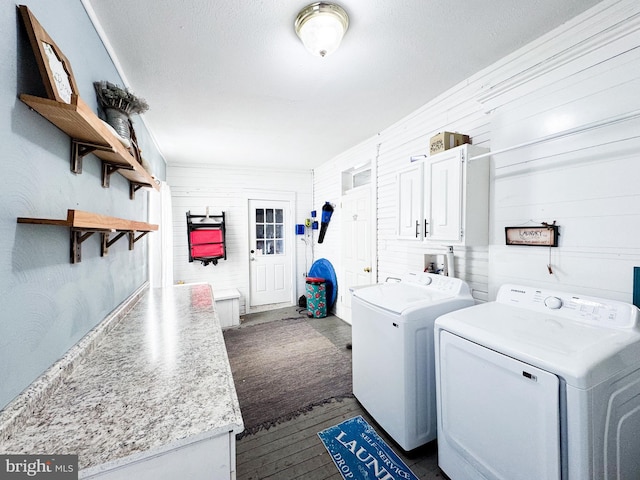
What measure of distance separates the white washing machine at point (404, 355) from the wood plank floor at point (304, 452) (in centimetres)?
10

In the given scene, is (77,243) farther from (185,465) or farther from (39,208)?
(185,465)

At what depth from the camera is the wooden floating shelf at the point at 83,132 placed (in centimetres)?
89

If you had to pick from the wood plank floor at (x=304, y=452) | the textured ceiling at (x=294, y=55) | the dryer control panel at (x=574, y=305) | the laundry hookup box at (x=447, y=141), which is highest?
the textured ceiling at (x=294, y=55)

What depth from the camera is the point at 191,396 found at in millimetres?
942

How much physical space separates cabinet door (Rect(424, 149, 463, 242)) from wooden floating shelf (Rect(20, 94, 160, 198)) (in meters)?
2.11

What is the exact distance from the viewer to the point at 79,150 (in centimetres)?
124

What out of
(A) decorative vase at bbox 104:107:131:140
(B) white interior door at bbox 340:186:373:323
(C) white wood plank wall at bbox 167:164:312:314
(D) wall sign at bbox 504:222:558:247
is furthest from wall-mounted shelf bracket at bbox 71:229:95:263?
(C) white wood plank wall at bbox 167:164:312:314

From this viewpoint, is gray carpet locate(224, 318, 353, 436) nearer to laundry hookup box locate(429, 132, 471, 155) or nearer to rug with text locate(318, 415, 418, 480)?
rug with text locate(318, 415, 418, 480)

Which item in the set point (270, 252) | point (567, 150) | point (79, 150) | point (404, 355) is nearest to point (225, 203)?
point (270, 252)

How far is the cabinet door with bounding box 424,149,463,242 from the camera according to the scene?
196 centimetres

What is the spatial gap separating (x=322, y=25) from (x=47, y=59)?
1.27 metres

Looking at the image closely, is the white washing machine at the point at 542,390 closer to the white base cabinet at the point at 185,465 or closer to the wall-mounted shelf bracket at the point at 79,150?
the white base cabinet at the point at 185,465

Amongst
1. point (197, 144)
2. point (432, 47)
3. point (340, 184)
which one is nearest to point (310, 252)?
point (340, 184)

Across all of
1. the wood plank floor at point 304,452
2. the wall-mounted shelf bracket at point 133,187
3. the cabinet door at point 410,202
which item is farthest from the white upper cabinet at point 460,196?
the wall-mounted shelf bracket at point 133,187
